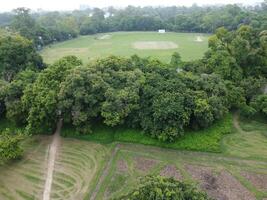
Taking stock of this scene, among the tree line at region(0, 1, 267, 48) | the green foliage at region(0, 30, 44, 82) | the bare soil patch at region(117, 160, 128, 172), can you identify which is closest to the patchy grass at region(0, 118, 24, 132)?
the green foliage at region(0, 30, 44, 82)

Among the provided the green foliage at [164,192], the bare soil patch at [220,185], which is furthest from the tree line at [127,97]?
the green foliage at [164,192]

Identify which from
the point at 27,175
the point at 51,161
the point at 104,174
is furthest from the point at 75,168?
the point at 27,175

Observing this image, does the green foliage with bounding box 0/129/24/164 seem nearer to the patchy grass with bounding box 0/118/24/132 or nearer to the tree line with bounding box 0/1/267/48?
the patchy grass with bounding box 0/118/24/132

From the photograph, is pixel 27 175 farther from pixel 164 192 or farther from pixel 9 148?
pixel 164 192

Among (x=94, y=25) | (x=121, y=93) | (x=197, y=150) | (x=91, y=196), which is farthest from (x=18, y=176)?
(x=94, y=25)

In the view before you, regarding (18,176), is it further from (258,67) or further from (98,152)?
(258,67)
